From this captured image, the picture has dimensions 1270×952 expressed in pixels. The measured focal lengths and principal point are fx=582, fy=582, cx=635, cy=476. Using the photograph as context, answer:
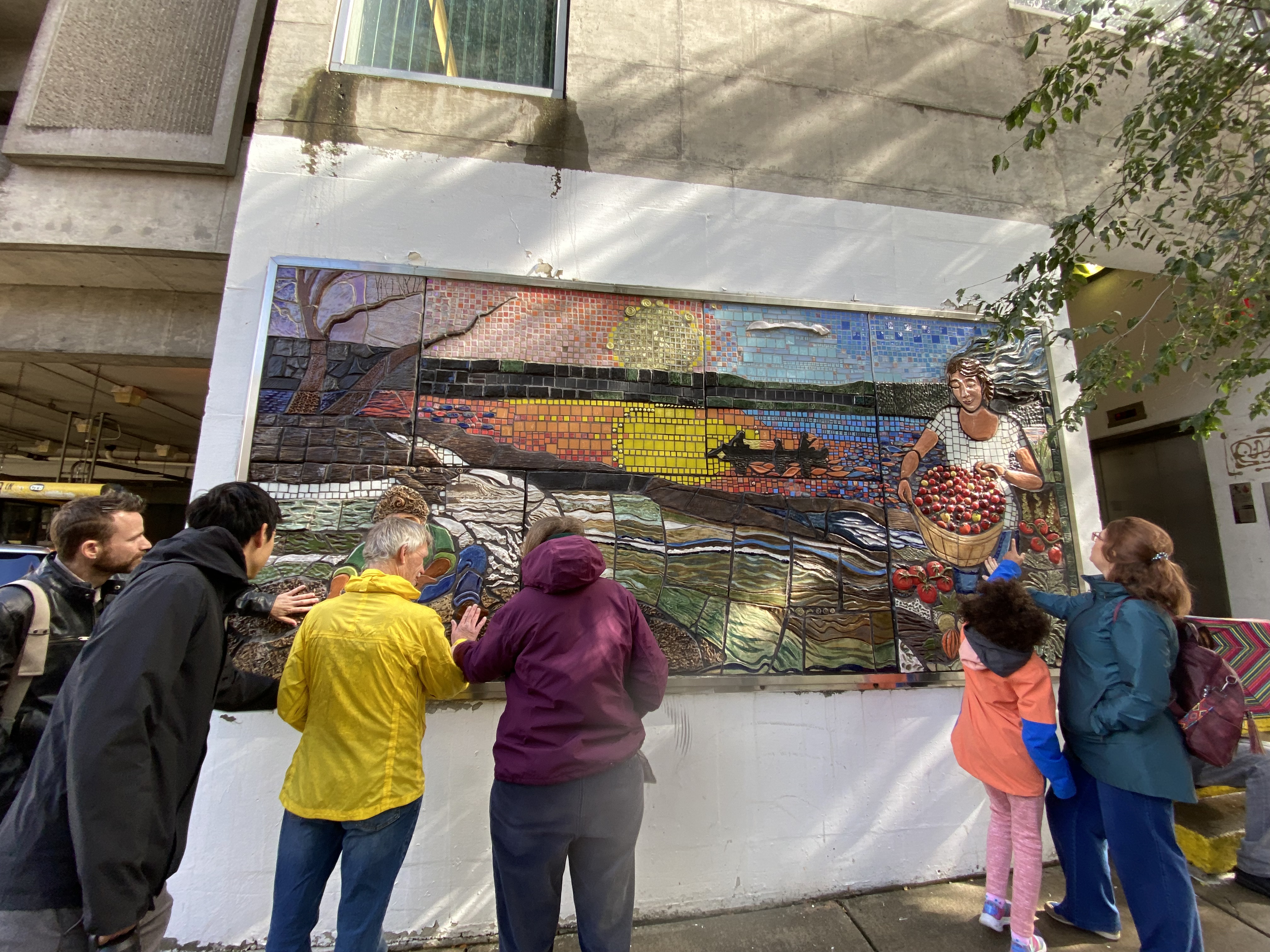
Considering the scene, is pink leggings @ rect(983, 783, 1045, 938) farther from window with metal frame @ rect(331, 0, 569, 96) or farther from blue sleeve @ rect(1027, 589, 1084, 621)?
window with metal frame @ rect(331, 0, 569, 96)

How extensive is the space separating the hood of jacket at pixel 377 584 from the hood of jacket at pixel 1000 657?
7.72ft

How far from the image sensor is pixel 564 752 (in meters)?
1.89

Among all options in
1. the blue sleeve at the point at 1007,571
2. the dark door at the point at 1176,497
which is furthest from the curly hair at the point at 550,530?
the dark door at the point at 1176,497

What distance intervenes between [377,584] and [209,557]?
1.61 ft

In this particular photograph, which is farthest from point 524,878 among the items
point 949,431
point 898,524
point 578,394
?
point 949,431

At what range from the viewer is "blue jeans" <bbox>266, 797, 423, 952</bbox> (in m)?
1.91

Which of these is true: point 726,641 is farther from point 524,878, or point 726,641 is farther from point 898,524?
point 524,878

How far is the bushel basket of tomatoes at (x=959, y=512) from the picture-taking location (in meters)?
3.53

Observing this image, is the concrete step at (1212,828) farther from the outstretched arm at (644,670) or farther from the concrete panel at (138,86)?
the concrete panel at (138,86)

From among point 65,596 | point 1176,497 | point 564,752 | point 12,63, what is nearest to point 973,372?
point 1176,497

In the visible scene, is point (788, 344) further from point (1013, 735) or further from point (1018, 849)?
point (1018, 849)

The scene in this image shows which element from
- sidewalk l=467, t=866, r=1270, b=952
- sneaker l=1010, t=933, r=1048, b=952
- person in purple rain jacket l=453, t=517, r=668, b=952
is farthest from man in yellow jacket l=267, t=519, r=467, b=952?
sneaker l=1010, t=933, r=1048, b=952

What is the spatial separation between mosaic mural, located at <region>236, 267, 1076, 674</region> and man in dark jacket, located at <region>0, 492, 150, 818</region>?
0.83 metres

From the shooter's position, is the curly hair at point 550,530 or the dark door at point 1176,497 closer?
the curly hair at point 550,530
